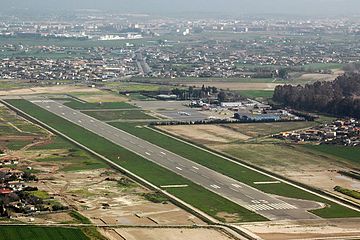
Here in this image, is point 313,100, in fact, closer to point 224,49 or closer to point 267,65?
point 267,65

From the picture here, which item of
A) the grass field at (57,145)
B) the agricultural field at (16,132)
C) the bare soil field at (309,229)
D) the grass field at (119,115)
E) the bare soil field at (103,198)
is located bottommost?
the grass field at (119,115)

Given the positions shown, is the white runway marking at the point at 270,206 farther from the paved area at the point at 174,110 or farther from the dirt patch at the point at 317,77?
the dirt patch at the point at 317,77

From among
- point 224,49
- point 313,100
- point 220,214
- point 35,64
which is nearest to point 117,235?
point 220,214

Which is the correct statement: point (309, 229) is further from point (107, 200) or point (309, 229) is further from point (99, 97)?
point (99, 97)

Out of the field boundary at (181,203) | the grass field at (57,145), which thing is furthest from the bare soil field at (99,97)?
→ the field boundary at (181,203)

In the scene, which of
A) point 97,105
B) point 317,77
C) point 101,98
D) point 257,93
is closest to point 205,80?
point 317,77

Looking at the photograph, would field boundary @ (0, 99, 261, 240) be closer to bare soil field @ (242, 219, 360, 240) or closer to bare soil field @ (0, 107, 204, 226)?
bare soil field @ (0, 107, 204, 226)

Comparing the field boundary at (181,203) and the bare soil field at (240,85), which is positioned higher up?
the field boundary at (181,203)

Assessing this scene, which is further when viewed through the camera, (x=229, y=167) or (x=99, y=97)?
(x=99, y=97)
